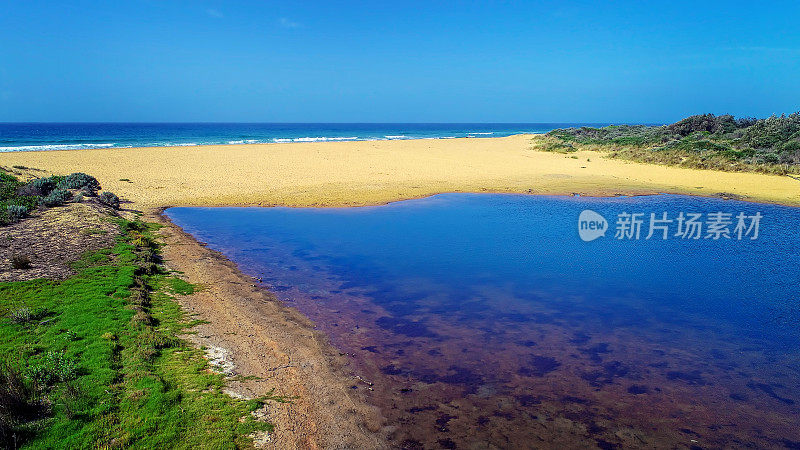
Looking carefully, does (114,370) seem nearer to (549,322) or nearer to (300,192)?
(549,322)

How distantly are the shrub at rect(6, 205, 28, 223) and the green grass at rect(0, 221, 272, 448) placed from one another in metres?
5.57

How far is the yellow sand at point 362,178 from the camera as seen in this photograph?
20.3 metres

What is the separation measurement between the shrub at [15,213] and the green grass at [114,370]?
18.3 feet

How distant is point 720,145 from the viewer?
32.2 metres

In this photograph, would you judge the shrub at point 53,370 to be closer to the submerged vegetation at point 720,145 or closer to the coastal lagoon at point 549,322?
the coastal lagoon at point 549,322

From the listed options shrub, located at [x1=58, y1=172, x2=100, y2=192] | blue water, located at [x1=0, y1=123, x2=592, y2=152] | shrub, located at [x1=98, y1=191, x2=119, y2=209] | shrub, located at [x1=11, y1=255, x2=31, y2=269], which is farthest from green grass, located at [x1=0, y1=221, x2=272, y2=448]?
blue water, located at [x1=0, y1=123, x2=592, y2=152]

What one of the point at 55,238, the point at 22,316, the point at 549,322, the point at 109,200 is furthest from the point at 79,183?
the point at 549,322

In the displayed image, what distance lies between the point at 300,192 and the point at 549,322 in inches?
609

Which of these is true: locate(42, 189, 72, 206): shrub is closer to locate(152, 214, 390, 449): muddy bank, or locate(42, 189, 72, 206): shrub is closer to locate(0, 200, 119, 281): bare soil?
locate(0, 200, 119, 281): bare soil

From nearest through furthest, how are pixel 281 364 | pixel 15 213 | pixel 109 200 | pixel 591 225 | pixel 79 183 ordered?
pixel 281 364 → pixel 15 213 → pixel 591 225 → pixel 109 200 → pixel 79 183

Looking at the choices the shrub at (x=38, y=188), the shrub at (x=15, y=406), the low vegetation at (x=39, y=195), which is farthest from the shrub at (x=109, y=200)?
the shrub at (x=15, y=406)

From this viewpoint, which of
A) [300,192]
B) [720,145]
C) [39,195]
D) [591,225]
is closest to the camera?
[39,195]

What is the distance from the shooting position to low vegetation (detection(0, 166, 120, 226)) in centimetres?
1242

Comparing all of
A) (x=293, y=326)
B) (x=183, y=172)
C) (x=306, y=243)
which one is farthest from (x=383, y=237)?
(x=183, y=172)
